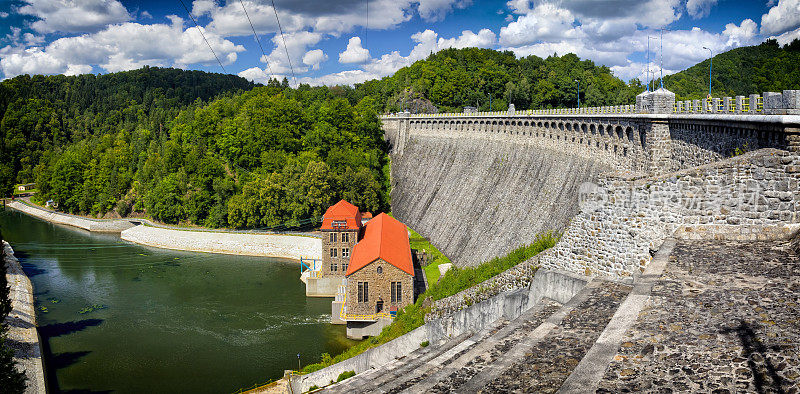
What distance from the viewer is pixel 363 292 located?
28328 mm

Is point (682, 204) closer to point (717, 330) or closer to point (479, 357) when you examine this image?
point (717, 330)

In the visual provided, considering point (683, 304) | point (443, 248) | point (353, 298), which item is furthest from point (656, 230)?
point (443, 248)

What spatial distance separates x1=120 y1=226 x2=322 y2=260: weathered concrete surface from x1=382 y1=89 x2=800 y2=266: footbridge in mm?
9395

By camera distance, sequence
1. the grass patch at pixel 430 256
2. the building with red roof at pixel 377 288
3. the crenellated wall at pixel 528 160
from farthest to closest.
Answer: the grass patch at pixel 430 256
the building with red roof at pixel 377 288
the crenellated wall at pixel 528 160

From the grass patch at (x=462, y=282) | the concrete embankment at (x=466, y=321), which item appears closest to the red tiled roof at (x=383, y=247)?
the grass patch at (x=462, y=282)

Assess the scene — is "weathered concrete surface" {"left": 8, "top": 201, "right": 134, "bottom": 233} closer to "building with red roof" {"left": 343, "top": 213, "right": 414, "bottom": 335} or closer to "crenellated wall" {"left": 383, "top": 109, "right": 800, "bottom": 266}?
"crenellated wall" {"left": 383, "top": 109, "right": 800, "bottom": 266}

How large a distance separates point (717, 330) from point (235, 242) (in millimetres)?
43751

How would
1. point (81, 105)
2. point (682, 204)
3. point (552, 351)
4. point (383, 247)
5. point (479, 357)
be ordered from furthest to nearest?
point (81, 105) → point (383, 247) → point (682, 204) → point (479, 357) → point (552, 351)

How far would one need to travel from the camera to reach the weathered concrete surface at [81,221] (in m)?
58.9

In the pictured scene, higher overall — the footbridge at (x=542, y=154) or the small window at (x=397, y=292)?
the footbridge at (x=542, y=154)

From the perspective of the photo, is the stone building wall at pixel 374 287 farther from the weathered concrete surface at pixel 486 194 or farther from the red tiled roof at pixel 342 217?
the red tiled roof at pixel 342 217

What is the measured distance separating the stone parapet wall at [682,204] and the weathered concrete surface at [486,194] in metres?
14.7

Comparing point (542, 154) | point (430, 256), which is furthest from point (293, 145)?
point (542, 154)

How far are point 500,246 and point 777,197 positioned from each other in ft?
69.0
